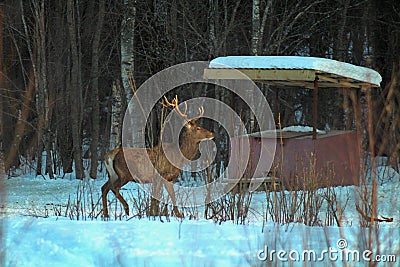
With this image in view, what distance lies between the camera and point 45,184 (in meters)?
16.3

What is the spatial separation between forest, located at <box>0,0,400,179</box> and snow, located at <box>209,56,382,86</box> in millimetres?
1666

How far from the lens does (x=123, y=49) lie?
607 inches

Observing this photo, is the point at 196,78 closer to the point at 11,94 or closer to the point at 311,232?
the point at 11,94

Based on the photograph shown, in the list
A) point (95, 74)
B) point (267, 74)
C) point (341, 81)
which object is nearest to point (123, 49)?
point (95, 74)

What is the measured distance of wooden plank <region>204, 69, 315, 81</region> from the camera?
12.6 meters

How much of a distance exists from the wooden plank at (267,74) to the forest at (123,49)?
1680mm

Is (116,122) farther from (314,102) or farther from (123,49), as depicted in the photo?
(314,102)

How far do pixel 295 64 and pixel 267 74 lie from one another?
1.88 ft

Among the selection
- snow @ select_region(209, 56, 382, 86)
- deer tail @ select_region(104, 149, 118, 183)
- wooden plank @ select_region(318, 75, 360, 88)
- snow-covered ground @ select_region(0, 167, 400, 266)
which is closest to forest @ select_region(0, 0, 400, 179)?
wooden plank @ select_region(318, 75, 360, 88)

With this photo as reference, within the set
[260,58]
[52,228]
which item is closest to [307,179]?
[52,228]

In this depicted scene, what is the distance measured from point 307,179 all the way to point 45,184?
959 centimetres

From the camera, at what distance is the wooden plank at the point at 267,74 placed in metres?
12.6
